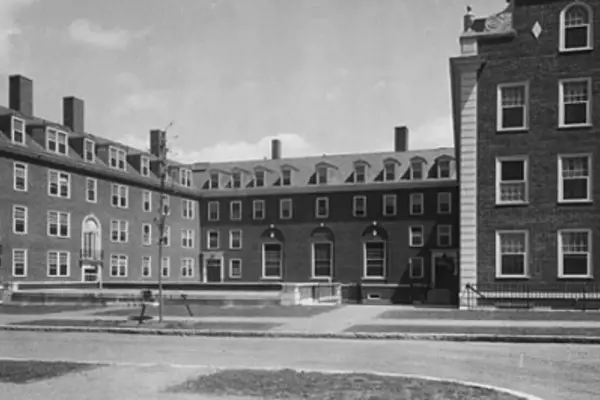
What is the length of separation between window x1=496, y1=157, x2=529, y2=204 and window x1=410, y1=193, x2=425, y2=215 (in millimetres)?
25815

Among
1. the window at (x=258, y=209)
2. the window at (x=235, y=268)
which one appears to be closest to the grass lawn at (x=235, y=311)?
the window at (x=235, y=268)

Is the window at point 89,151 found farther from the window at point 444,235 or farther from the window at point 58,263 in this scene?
the window at point 444,235

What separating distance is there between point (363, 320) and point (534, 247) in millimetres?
9706

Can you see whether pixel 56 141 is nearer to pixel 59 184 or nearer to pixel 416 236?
pixel 59 184

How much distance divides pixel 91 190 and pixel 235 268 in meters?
16.3

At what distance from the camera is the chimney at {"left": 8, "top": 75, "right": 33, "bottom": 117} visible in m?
46.7

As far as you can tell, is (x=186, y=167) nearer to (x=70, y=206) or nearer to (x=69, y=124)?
(x=69, y=124)

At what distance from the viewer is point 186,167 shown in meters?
62.3

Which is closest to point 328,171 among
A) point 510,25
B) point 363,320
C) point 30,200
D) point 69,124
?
point 69,124

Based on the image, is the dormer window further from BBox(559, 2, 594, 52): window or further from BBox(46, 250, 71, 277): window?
BBox(559, 2, 594, 52): window

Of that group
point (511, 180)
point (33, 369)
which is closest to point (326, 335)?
point (33, 369)

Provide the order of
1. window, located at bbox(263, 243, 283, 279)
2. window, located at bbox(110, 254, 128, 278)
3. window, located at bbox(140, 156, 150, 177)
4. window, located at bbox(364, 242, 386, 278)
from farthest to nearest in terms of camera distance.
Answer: window, located at bbox(263, 243, 283, 279) → window, located at bbox(364, 242, 386, 278) → window, located at bbox(140, 156, 150, 177) → window, located at bbox(110, 254, 128, 278)

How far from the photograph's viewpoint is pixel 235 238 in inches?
2398

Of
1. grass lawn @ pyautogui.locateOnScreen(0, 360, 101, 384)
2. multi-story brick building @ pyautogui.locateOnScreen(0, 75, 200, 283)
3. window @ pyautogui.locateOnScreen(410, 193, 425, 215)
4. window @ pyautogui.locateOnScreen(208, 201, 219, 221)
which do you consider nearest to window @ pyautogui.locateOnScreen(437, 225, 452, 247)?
window @ pyautogui.locateOnScreen(410, 193, 425, 215)
